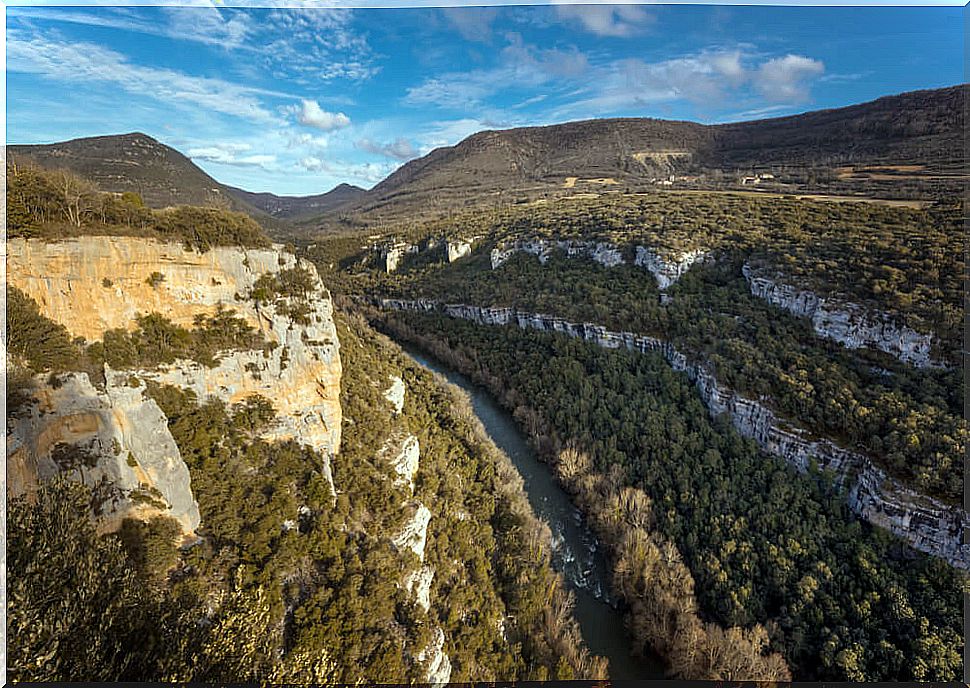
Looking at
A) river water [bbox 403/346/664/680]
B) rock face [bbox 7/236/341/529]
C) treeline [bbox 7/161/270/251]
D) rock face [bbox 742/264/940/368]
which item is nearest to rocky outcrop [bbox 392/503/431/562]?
rock face [bbox 7/236/341/529]

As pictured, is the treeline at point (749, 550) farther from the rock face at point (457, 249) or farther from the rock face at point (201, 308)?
the rock face at point (457, 249)

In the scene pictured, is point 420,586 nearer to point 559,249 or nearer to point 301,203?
point 559,249

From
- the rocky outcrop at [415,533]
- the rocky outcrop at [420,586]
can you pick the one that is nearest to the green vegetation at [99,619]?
the rocky outcrop at [420,586]

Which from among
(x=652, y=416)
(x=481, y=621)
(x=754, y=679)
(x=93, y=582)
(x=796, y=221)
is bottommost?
(x=754, y=679)

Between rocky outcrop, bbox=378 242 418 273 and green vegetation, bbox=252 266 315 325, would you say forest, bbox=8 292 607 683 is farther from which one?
rocky outcrop, bbox=378 242 418 273

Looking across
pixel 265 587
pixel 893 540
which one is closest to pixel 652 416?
pixel 893 540

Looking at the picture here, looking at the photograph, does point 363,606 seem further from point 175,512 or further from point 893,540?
point 893,540
